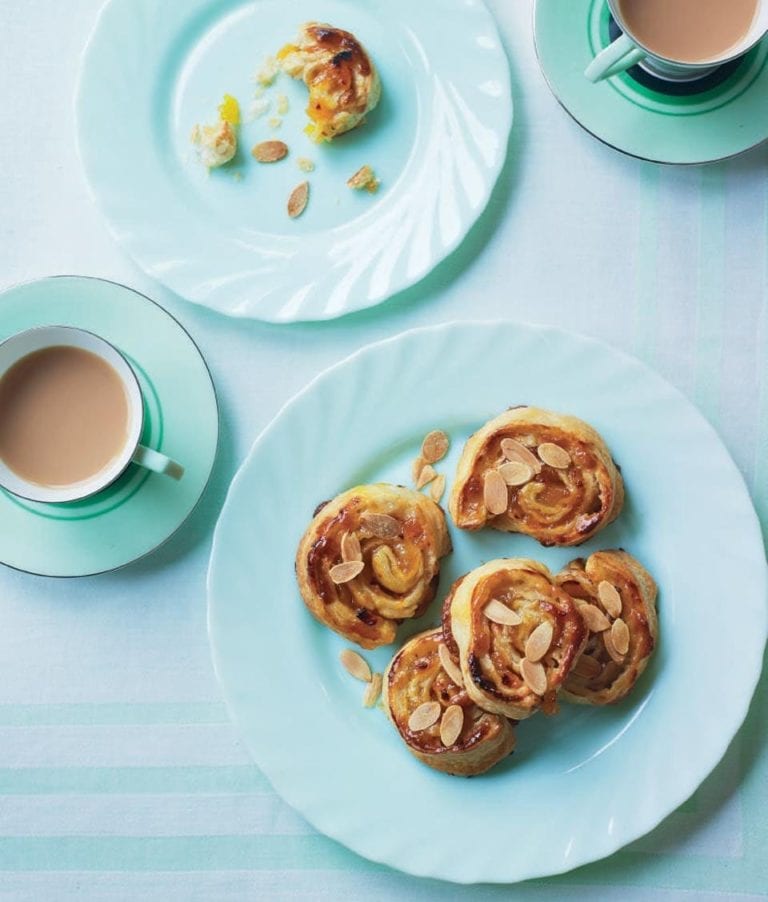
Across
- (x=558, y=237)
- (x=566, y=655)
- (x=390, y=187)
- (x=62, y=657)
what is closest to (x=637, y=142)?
(x=558, y=237)

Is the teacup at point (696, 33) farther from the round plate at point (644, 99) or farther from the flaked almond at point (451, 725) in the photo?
the flaked almond at point (451, 725)

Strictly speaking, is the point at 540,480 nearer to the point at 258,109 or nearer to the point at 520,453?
the point at 520,453

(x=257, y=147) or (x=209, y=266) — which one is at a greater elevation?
(x=257, y=147)

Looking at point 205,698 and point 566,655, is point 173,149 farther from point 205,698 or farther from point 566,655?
point 566,655

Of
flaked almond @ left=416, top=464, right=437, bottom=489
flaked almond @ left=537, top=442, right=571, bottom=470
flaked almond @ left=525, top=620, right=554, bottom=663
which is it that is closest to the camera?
flaked almond @ left=525, top=620, right=554, bottom=663

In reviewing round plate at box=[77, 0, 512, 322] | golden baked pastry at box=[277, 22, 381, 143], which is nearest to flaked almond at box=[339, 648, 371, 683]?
round plate at box=[77, 0, 512, 322]

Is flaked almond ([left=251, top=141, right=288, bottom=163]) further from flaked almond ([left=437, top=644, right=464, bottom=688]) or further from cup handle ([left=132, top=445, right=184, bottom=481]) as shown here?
flaked almond ([left=437, top=644, right=464, bottom=688])
